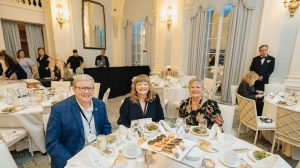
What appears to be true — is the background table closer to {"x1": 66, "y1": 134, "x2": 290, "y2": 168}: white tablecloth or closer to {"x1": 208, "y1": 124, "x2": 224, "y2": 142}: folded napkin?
{"x1": 66, "y1": 134, "x2": 290, "y2": 168}: white tablecloth

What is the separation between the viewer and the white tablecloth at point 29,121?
231 cm

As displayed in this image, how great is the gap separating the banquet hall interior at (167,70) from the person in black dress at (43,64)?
46 mm

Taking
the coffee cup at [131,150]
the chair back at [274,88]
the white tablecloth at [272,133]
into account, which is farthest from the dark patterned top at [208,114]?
the chair back at [274,88]

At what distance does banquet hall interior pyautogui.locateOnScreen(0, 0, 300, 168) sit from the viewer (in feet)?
5.09

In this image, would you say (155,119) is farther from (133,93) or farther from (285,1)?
(285,1)

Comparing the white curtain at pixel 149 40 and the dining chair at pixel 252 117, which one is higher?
the white curtain at pixel 149 40

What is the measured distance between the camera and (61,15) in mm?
5703

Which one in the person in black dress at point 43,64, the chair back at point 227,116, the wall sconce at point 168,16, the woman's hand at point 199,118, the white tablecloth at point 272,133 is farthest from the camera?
the wall sconce at point 168,16

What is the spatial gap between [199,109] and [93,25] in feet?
20.6

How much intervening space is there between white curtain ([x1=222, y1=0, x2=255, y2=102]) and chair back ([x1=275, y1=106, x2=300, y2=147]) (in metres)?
3.03

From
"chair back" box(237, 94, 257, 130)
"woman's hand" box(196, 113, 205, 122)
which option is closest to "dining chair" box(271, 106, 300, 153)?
"chair back" box(237, 94, 257, 130)

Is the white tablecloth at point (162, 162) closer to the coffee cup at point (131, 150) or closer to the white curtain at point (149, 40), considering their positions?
the coffee cup at point (131, 150)

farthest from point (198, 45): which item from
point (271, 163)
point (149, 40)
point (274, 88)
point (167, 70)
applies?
point (271, 163)

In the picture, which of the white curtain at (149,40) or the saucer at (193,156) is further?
the white curtain at (149,40)
